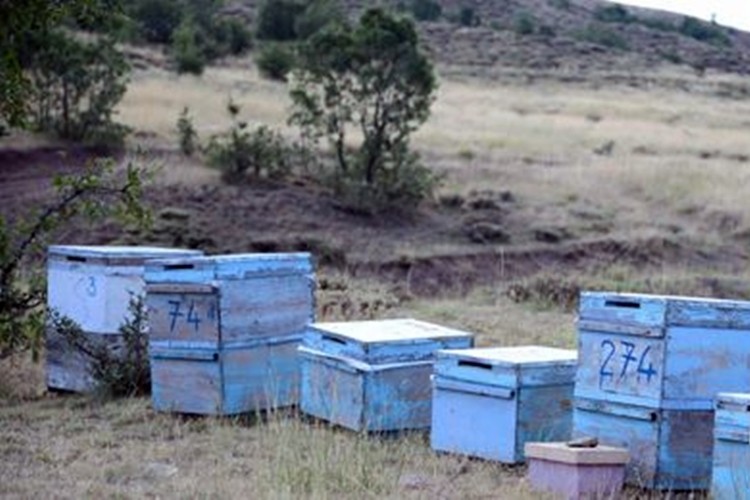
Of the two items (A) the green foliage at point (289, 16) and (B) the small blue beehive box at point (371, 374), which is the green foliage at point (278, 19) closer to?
(A) the green foliage at point (289, 16)

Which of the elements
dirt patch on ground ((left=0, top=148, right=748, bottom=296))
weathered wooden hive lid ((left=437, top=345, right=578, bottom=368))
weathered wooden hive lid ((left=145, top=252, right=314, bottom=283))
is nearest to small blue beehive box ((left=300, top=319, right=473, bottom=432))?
weathered wooden hive lid ((left=437, top=345, right=578, bottom=368))

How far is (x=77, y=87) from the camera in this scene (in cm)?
2189

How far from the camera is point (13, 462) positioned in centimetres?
718

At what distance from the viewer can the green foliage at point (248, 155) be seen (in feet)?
68.3

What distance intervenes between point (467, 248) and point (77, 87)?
686cm

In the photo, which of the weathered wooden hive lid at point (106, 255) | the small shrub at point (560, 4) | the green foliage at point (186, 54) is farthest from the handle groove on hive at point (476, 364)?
the small shrub at point (560, 4)

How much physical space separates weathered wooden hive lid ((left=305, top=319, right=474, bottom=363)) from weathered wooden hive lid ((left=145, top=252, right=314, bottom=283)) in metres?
0.48

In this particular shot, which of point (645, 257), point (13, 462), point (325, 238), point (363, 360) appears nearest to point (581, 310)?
point (363, 360)

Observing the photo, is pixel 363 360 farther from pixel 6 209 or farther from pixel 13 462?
pixel 6 209

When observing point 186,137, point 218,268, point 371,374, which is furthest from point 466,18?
point 371,374

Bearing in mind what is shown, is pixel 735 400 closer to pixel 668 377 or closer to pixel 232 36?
pixel 668 377

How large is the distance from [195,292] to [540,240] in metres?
13.0

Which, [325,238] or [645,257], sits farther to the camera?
[645,257]

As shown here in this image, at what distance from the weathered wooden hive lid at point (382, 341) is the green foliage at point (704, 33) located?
2530 inches
